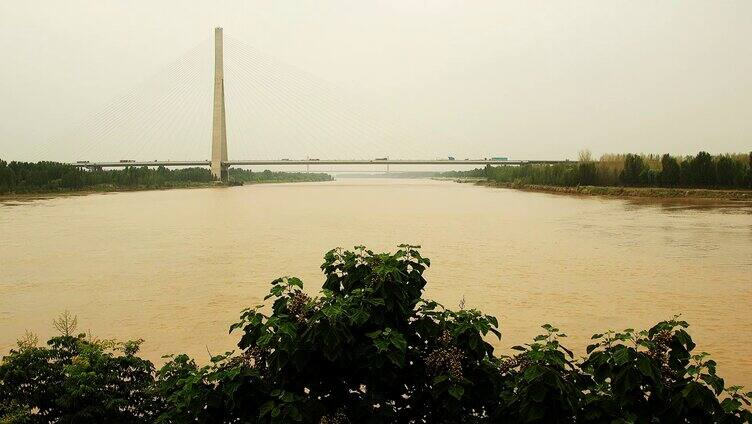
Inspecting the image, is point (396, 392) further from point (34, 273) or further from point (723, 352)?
point (34, 273)

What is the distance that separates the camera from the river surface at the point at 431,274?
21.8 ft

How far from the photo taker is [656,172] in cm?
4384

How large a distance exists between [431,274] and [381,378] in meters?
7.79

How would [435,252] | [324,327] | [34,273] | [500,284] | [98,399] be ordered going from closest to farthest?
[324,327] → [98,399] → [500,284] → [34,273] → [435,252]

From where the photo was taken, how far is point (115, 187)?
60.8 m

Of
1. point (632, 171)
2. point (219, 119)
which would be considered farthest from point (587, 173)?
point (219, 119)

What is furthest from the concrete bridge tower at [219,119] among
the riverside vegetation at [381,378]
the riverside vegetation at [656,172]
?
the riverside vegetation at [381,378]

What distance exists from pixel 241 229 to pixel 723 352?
16.3 meters

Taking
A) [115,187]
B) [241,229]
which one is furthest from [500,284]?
[115,187]

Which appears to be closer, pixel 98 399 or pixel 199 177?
pixel 98 399

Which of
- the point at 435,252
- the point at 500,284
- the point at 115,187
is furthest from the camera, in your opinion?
the point at 115,187

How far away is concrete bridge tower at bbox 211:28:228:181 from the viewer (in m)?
61.5

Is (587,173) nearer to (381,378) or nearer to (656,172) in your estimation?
(656,172)

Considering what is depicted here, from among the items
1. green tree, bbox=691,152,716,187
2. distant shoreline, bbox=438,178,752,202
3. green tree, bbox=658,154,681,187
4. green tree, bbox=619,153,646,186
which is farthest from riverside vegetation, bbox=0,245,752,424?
green tree, bbox=619,153,646,186
